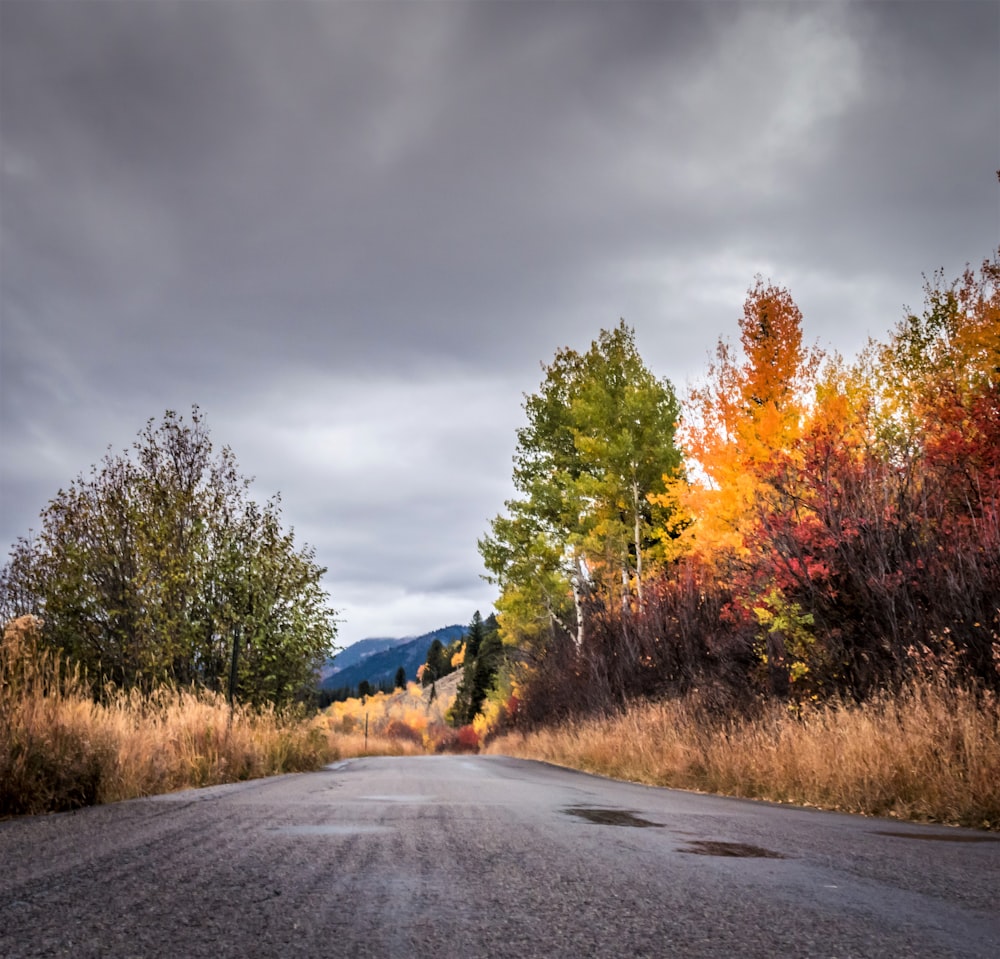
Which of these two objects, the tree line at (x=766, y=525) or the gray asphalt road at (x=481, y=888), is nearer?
the gray asphalt road at (x=481, y=888)

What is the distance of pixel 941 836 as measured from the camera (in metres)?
5.82

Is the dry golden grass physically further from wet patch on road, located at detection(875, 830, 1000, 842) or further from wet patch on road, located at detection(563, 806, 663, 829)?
wet patch on road, located at detection(563, 806, 663, 829)

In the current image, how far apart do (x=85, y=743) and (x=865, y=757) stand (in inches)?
317

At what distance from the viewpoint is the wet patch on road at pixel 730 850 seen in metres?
4.34

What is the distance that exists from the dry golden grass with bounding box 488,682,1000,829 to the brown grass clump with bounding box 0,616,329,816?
7579mm

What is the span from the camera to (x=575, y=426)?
27672 millimetres

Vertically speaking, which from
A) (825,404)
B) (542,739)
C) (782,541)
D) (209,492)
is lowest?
(542,739)

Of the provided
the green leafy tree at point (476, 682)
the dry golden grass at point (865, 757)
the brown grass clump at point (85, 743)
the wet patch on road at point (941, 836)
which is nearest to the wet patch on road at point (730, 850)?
the wet patch on road at point (941, 836)

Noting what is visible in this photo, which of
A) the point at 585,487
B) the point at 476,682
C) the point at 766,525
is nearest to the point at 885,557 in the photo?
the point at 766,525

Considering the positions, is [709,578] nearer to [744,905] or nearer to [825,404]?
[825,404]

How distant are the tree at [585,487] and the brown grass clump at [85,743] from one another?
42.2 feet

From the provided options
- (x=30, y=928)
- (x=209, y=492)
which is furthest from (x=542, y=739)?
(x=30, y=928)

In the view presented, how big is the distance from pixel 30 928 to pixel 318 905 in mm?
871

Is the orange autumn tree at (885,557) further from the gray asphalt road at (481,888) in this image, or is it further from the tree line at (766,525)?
the gray asphalt road at (481,888)
